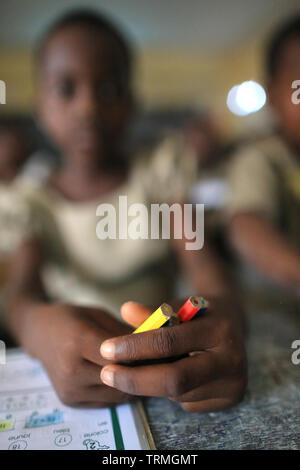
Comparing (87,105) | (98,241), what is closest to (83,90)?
(87,105)

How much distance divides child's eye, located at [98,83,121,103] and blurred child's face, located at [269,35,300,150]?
0.15 meters

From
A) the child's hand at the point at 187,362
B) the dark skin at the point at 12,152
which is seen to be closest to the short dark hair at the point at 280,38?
the child's hand at the point at 187,362

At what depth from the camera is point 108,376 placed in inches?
6.7

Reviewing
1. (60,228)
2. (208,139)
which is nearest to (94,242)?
(60,228)

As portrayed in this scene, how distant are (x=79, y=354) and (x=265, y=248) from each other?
25 centimetres

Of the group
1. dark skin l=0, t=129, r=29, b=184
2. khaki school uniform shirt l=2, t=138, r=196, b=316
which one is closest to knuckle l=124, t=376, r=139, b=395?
khaki school uniform shirt l=2, t=138, r=196, b=316

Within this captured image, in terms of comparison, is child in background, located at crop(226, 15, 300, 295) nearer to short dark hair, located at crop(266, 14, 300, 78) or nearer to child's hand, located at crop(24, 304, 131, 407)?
short dark hair, located at crop(266, 14, 300, 78)

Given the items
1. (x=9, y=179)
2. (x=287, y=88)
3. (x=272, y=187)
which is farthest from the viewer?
(x=9, y=179)

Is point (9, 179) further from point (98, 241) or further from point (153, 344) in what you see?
point (153, 344)

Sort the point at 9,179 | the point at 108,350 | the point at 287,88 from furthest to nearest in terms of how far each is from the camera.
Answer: the point at 9,179 < the point at 287,88 < the point at 108,350

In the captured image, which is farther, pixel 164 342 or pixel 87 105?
pixel 87 105

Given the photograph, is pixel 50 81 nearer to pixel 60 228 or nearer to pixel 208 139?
pixel 60 228

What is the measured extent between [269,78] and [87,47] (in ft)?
0.63

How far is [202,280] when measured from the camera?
0.31 m
